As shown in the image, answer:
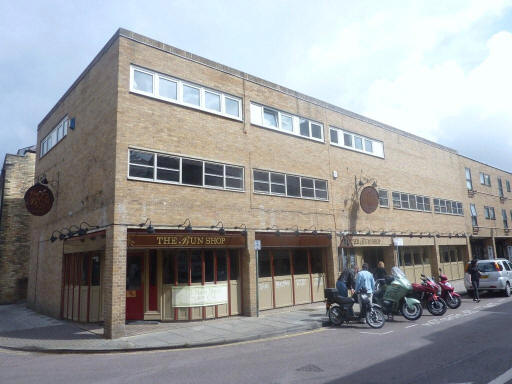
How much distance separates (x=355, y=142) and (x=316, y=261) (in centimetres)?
719

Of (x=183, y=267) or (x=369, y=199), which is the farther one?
(x=369, y=199)

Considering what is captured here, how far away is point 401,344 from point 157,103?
1018 centimetres

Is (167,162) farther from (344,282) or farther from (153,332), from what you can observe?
(344,282)

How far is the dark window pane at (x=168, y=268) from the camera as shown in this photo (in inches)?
511

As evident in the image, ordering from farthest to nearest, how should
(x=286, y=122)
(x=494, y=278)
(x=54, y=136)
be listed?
(x=54, y=136), (x=494, y=278), (x=286, y=122)

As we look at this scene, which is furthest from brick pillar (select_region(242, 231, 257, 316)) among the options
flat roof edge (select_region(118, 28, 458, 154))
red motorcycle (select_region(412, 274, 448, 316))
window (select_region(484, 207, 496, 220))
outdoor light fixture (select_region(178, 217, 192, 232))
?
window (select_region(484, 207, 496, 220))

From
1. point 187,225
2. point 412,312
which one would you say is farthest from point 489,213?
point 187,225

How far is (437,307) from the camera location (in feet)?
41.9

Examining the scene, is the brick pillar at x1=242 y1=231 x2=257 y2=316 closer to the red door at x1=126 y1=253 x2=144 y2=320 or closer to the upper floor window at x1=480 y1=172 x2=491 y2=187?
the red door at x1=126 y1=253 x2=144 y2=320

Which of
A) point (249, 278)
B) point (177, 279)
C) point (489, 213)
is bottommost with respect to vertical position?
point (249, 278)

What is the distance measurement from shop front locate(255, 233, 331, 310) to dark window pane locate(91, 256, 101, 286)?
588 cm

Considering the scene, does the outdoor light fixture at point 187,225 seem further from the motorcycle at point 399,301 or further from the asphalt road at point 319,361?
the motorcycle at point 399,301

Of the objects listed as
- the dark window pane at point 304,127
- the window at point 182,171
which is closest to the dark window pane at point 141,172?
the window at point 182,171

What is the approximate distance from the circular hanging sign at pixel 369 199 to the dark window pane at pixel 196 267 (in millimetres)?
9772
